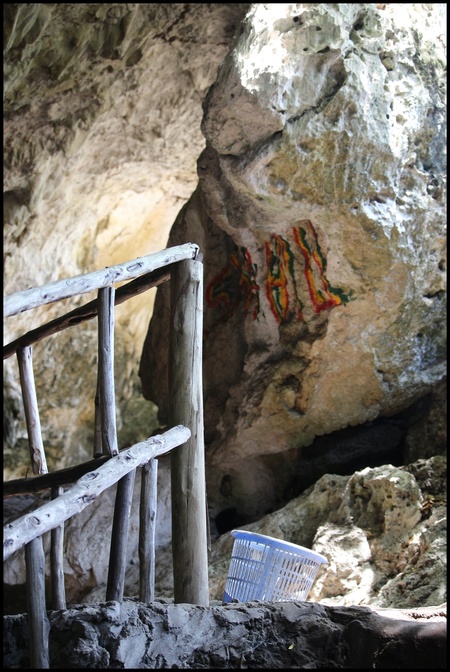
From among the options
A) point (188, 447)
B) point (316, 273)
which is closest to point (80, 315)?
point (188, 447)

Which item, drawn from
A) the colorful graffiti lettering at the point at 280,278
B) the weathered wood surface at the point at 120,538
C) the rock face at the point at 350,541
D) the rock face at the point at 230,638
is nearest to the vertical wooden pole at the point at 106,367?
the weathered wood surface at the point at 120,538

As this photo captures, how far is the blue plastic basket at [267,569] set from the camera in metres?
3.18

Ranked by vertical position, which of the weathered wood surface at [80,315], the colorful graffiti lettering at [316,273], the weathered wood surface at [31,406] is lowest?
the weathered wood surface at [31,406]

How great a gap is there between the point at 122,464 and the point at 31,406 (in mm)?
624

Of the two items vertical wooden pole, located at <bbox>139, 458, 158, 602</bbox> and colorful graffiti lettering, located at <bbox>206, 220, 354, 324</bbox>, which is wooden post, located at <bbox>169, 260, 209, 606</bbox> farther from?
colorful graffiti lettering, located at <bbox>206, 220, 354, 324</bbox>

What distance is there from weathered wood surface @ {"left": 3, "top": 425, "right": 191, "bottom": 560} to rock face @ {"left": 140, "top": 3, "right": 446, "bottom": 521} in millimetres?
2067

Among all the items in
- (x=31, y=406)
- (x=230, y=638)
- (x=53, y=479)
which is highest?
(x=31, y=406)

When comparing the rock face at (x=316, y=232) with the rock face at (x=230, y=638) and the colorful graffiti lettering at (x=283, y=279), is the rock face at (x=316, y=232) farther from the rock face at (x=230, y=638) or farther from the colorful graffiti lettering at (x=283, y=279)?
the rock face at (x=230, y=638)

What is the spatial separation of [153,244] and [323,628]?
235 inches

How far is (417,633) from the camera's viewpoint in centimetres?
211

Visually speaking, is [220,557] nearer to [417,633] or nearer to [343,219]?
[343,219]

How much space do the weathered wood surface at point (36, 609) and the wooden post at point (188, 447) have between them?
0.60 metres

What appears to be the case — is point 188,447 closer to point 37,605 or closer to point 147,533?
point 147,533

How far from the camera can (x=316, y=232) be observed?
4.44 metres
